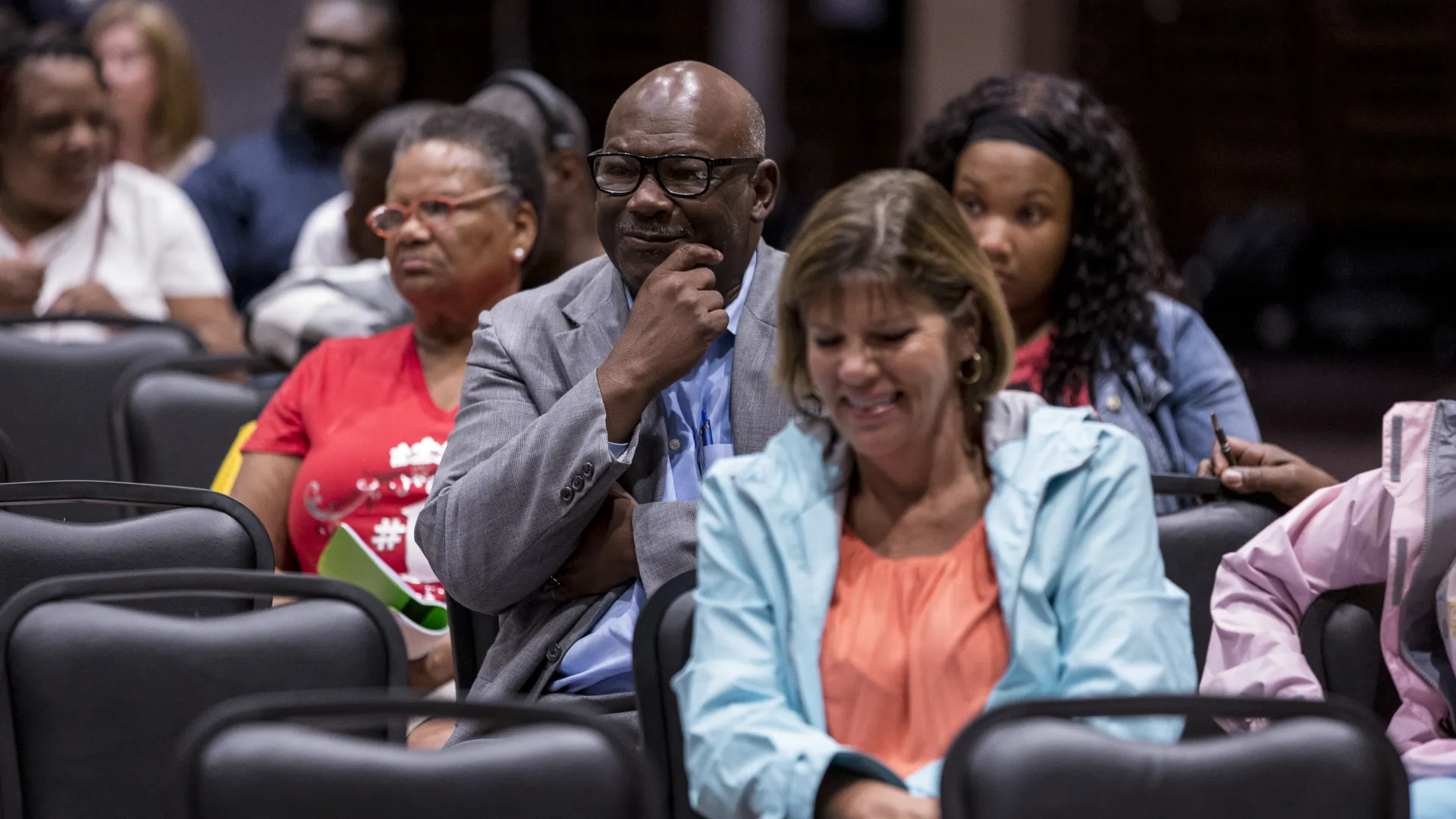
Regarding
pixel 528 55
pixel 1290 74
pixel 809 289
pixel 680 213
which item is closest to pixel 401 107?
pixel 680 213

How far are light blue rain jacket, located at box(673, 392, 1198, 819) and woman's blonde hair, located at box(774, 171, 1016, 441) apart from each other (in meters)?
0.10

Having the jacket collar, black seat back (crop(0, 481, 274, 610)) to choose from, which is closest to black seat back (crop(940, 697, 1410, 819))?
the jacket collar

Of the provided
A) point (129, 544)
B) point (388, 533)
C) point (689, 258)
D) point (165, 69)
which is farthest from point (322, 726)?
point (165, 69)

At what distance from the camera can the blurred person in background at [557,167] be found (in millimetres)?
3721

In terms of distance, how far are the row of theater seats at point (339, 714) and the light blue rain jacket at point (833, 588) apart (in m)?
0.11

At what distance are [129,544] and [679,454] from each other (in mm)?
737

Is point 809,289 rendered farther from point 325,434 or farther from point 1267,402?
point 1267,402

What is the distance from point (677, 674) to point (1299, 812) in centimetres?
67

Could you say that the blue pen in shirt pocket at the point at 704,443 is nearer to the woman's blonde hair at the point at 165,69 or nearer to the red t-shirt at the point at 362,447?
the red t-shirt at the point at 362,447

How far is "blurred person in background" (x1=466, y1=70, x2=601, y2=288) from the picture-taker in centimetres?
372

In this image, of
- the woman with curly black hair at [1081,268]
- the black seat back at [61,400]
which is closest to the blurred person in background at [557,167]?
the black seat back at [61,400]

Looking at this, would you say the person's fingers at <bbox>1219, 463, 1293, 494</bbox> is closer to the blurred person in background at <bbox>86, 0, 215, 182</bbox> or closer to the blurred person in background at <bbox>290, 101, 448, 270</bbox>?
the blurred person in background at <bbox>290, 101, 448, 270</bbox>

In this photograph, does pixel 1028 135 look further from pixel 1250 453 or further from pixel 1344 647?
pixel 1344 647

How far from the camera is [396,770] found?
5.32 feet
